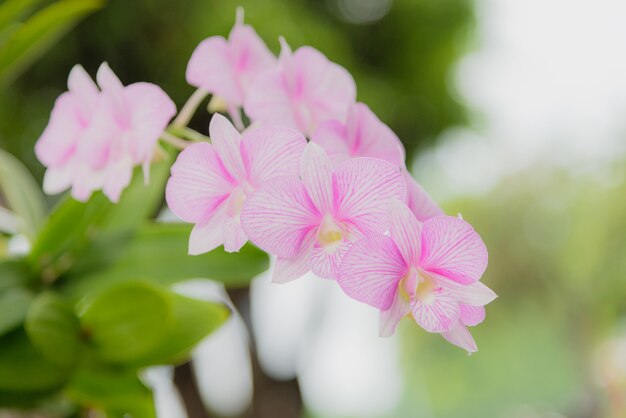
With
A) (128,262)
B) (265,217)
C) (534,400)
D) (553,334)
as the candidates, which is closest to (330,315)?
(128,262)

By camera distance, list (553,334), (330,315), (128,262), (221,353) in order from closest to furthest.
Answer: (128,262), (221,353), (330,315), (553,334)

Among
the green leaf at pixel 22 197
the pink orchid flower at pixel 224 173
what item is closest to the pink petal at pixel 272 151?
the pink orchid flower at pixel 224 173

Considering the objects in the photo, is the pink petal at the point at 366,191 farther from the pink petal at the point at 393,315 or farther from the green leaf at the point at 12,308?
the green leaf at the point at 12,308

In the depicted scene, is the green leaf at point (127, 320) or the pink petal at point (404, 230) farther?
the green leaf at point (127, 320)

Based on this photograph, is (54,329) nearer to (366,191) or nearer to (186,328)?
(186,328)

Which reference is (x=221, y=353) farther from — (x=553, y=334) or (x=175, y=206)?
(x=553, y=334)

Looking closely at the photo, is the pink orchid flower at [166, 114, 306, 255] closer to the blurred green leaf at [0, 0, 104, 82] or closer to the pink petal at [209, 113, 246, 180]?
the pink petal at [209, 113, 246, 180]
